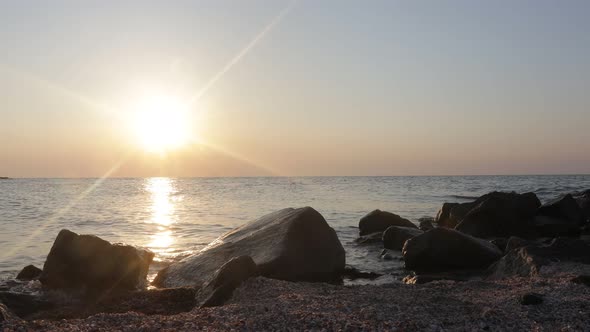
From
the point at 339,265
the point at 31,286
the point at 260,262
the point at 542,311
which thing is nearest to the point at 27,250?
the point at 31,286

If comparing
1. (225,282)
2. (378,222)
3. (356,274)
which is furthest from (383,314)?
(378,222)

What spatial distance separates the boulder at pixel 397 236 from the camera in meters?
14.9

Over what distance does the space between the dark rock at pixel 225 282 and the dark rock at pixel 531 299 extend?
4473mm

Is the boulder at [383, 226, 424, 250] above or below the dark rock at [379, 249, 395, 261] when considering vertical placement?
above

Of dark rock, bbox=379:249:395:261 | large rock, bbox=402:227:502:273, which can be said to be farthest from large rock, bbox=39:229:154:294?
dark rock, bbox=379:249:395:261

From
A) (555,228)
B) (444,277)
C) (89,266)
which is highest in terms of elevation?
(89,266)

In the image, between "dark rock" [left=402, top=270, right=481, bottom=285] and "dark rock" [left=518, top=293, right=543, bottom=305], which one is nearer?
"dark rock" [left=518, top=293, right=543, bottom=305]

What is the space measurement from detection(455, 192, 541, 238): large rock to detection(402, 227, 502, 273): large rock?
5.48 meters

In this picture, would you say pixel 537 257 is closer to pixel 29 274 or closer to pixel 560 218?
pixel 560 218

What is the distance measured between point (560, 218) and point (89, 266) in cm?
1668

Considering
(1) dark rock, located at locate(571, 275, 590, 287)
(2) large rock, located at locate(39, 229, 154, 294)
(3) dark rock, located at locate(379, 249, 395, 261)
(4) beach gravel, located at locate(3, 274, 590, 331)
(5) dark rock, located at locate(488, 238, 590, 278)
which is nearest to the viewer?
(4) beach gravel, located at locate(3, 274, 590, 331)

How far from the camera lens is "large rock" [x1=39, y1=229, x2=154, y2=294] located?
9867 millimetres

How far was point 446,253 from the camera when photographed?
457 inches

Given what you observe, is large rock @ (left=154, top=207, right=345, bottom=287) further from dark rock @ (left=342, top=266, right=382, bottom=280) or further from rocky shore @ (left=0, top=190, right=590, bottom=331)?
dark rock @ (left=342, top=266, right=382, bottom=280)
